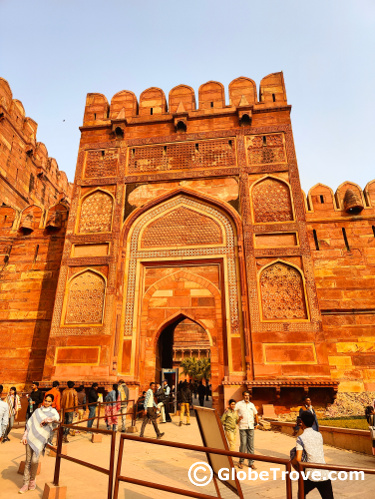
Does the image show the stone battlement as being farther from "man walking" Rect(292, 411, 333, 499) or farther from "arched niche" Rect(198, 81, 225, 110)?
"man walking" Rect(292, 411, 333, 499)

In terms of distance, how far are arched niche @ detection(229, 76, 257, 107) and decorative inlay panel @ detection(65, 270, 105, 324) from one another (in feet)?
24.4

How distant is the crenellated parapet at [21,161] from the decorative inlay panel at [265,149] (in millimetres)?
8998

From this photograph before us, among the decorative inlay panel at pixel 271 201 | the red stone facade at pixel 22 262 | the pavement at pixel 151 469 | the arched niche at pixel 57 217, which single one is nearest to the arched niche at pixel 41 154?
the red stone facade at pixel 22 262

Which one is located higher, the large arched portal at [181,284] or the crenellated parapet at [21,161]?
the crenellated parapet at [21,161]

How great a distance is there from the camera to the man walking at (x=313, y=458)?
264 centimetres

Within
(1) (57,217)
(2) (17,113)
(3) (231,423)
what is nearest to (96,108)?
(1) (57,217)

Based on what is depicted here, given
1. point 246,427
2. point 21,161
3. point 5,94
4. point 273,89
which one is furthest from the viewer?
point 21,161

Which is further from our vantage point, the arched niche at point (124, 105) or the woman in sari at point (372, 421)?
the arched niche at point (124, 105)

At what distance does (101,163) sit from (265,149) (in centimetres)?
534

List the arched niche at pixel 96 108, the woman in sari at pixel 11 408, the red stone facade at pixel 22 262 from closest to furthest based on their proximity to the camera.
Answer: the woman in sari at pixel 11 408 → the red stone facade at pixel 22 262 → the arched niche at pixel 96 108

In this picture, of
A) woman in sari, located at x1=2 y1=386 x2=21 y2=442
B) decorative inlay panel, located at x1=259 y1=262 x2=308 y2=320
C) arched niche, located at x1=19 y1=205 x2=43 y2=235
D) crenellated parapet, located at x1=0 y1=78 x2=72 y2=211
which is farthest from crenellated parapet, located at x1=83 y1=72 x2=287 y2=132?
woman in sari, located at x1=2 y1=386 x2=21 y2=442

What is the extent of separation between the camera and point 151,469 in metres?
4.58

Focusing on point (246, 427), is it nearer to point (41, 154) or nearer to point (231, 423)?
point (231, 423)

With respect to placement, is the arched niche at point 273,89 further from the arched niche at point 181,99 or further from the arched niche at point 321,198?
the arched niche at point 321,198
